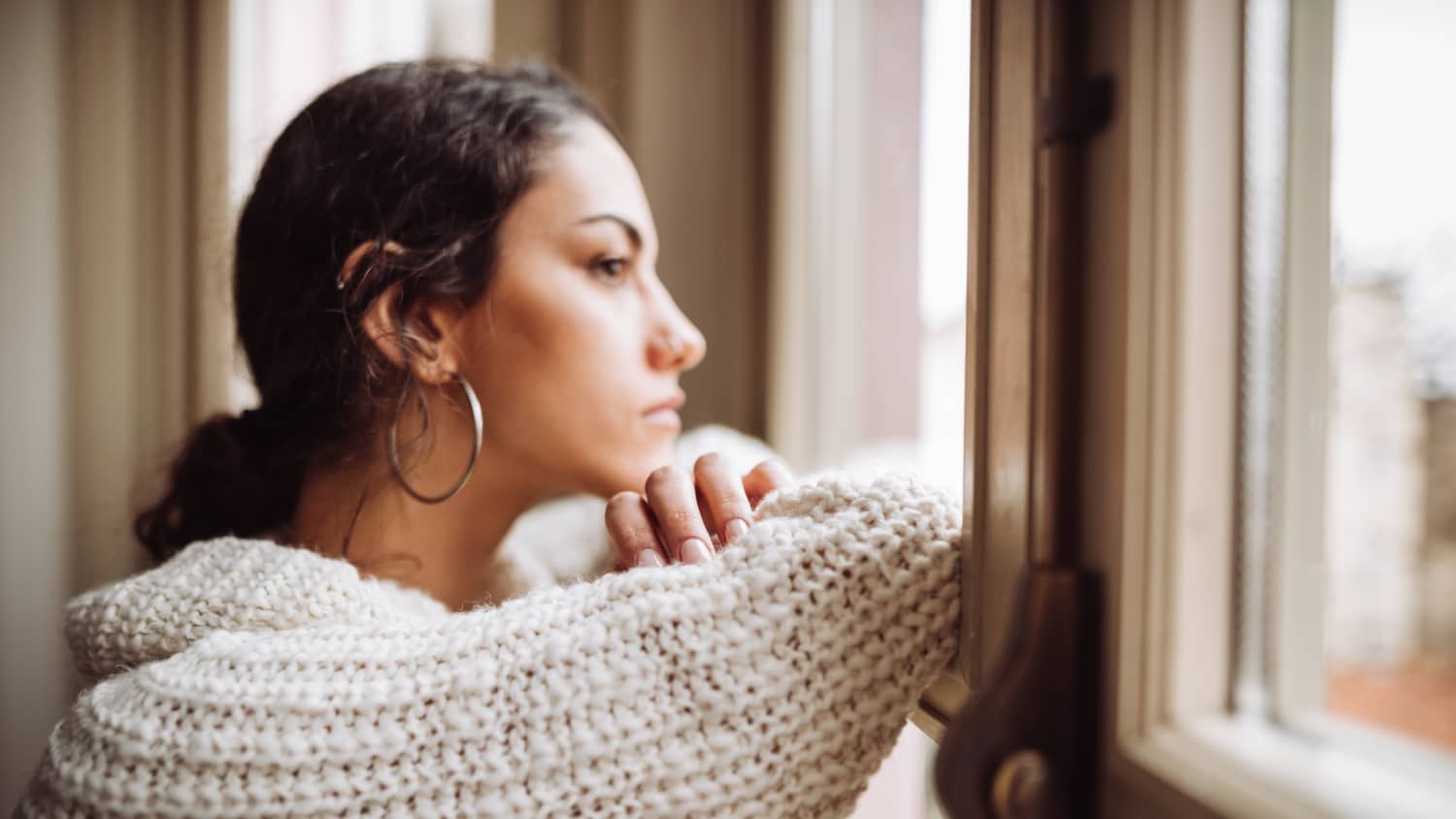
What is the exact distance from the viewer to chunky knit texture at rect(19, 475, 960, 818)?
0.45 meters

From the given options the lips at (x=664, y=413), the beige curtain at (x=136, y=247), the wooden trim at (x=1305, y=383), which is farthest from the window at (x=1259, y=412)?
the beige curtain at (x=136, y=247)

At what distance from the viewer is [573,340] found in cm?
72

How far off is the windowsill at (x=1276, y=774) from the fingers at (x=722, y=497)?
30 cm

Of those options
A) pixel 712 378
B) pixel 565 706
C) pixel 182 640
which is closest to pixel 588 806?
pixel 565 706

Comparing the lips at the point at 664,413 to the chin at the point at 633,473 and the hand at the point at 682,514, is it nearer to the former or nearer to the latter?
the chin at the point at 633,473

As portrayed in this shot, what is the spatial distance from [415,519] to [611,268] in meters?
0.31

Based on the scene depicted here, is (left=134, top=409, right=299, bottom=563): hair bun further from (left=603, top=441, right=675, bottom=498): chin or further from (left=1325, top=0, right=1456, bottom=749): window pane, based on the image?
(left=1325, top=0, right=1456, bottom=749): window pane

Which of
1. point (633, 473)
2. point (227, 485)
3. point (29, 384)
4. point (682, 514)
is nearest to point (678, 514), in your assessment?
point (682, 514)

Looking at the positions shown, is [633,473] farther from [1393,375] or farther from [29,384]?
[29,384]

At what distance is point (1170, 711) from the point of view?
37cm

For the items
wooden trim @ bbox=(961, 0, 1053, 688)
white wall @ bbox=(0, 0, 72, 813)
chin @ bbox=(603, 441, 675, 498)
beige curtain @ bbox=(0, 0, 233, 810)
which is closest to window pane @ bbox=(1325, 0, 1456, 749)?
wooden trim @ bbox=(961, 0, 1053, 688)

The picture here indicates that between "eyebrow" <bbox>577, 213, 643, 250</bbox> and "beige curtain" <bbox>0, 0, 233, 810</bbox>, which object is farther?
"beige curtain" <bbox>0, 0, 233, 810</bbox>

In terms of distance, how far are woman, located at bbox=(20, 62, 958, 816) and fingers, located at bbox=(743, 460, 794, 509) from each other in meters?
0.05

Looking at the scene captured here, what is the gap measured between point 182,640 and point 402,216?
376 mm
